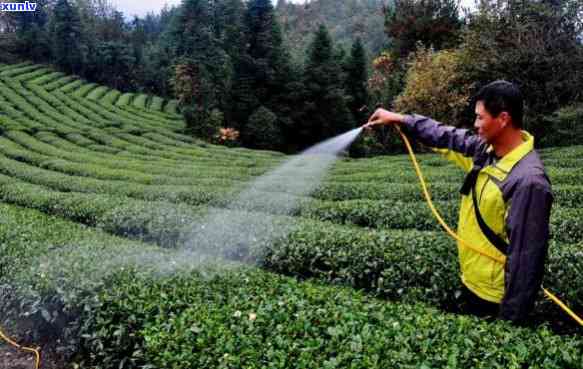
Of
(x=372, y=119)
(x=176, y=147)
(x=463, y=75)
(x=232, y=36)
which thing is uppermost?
(x=232, y=36)

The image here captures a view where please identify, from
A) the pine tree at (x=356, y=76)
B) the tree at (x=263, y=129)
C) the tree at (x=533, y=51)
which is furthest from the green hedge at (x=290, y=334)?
the pine tree at (x=356, y=76)

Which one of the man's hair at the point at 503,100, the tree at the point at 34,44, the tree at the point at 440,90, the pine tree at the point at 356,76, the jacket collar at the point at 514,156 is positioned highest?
the tree at the point at 34,44

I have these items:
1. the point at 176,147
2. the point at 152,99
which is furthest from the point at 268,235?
the point at 152,99

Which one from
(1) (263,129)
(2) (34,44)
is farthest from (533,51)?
(2) (34,44)

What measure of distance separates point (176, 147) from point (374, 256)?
1032 inches

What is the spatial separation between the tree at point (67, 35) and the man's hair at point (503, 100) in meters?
64.8

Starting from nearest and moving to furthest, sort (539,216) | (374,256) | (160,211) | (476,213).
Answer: (539,216)
(476,213)
(374,256)
(160,211)

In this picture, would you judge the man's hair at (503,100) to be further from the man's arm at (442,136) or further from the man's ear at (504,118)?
the man's arm at (442,136)

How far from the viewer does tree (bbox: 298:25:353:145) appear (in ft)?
131

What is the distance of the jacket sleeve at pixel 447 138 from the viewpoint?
3.78 meters

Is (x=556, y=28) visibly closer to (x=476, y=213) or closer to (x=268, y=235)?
(x=268, y=235)

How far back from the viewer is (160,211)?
362 inches

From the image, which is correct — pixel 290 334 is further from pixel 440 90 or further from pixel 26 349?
pixel 440 90

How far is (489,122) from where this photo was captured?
3211 mm
